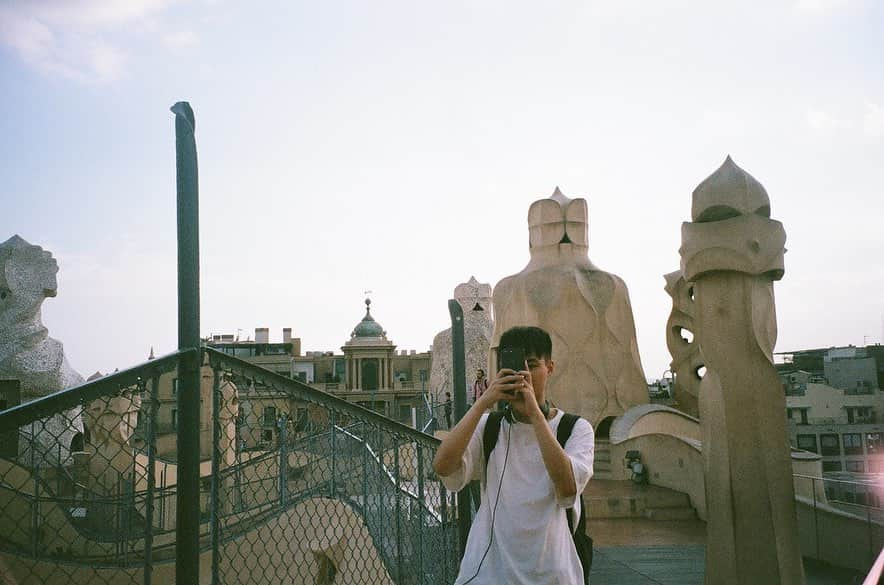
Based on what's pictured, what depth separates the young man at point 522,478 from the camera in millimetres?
2029

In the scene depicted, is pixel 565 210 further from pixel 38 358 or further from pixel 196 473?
pixel 196 473

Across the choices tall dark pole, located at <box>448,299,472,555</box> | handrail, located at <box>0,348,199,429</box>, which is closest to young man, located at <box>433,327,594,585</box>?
handrail, located at <box>0,348,199,429</box>

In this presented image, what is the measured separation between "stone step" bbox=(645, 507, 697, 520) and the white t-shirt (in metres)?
7.27

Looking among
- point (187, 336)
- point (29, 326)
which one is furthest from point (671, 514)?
point (29, 326)

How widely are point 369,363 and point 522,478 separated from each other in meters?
34.2

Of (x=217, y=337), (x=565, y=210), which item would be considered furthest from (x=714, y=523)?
(x=217, y=337)

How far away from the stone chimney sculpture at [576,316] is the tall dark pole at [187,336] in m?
11.1

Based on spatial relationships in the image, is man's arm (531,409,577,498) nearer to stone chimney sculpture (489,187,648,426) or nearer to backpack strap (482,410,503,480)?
backpack strap (482,410,503,480)

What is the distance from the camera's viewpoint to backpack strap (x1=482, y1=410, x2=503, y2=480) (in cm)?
223

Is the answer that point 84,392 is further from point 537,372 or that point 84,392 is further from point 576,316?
point 576,316

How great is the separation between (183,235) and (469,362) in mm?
21273

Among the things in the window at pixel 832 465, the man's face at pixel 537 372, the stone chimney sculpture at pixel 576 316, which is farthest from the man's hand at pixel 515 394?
the window at pixel 832 465

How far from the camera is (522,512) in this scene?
209cm

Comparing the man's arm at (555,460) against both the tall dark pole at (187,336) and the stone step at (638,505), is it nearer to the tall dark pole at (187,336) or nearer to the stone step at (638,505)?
the tall dark pole at (187,336)
